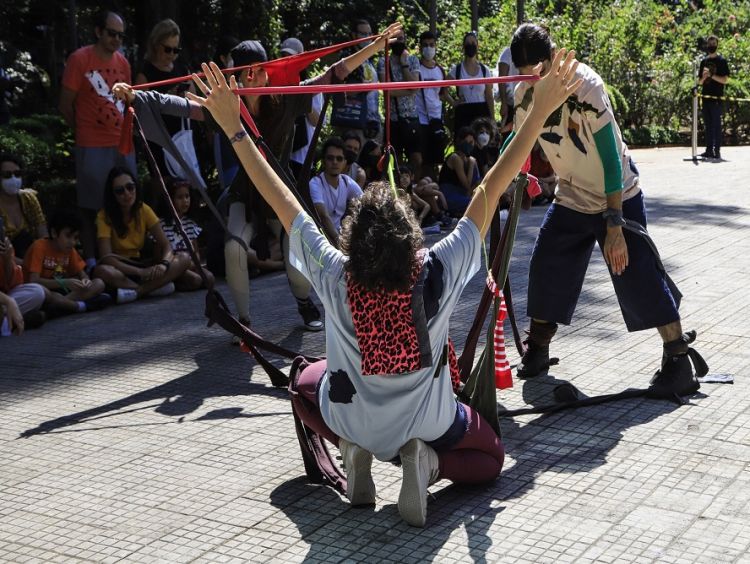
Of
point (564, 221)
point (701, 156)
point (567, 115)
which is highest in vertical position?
point (567, 115)

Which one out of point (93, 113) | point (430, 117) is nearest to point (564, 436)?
point (93, 113)

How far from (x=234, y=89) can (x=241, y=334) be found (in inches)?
57.8

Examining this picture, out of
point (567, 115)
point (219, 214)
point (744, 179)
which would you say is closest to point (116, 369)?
point (219, 214)

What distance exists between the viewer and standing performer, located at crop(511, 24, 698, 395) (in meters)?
5.21

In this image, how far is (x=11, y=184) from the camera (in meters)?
8.16

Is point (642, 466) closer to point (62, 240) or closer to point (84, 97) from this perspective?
point (62, 240)

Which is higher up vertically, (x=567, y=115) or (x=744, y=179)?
(x=567, y=115)

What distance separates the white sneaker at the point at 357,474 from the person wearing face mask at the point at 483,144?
8.52 m

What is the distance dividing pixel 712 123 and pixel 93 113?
11183 millimetres

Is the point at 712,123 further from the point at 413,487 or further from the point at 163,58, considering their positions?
the point at 413,487

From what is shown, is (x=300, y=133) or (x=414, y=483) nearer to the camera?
(x=414, y=483)

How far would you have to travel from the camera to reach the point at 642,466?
180 inches

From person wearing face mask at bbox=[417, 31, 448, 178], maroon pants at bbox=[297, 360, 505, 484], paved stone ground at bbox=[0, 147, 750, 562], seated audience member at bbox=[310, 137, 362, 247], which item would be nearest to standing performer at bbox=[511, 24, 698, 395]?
paved stone ground at bbox=[0, 147, 750, 562]

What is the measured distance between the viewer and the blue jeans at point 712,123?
17203 millimetres
